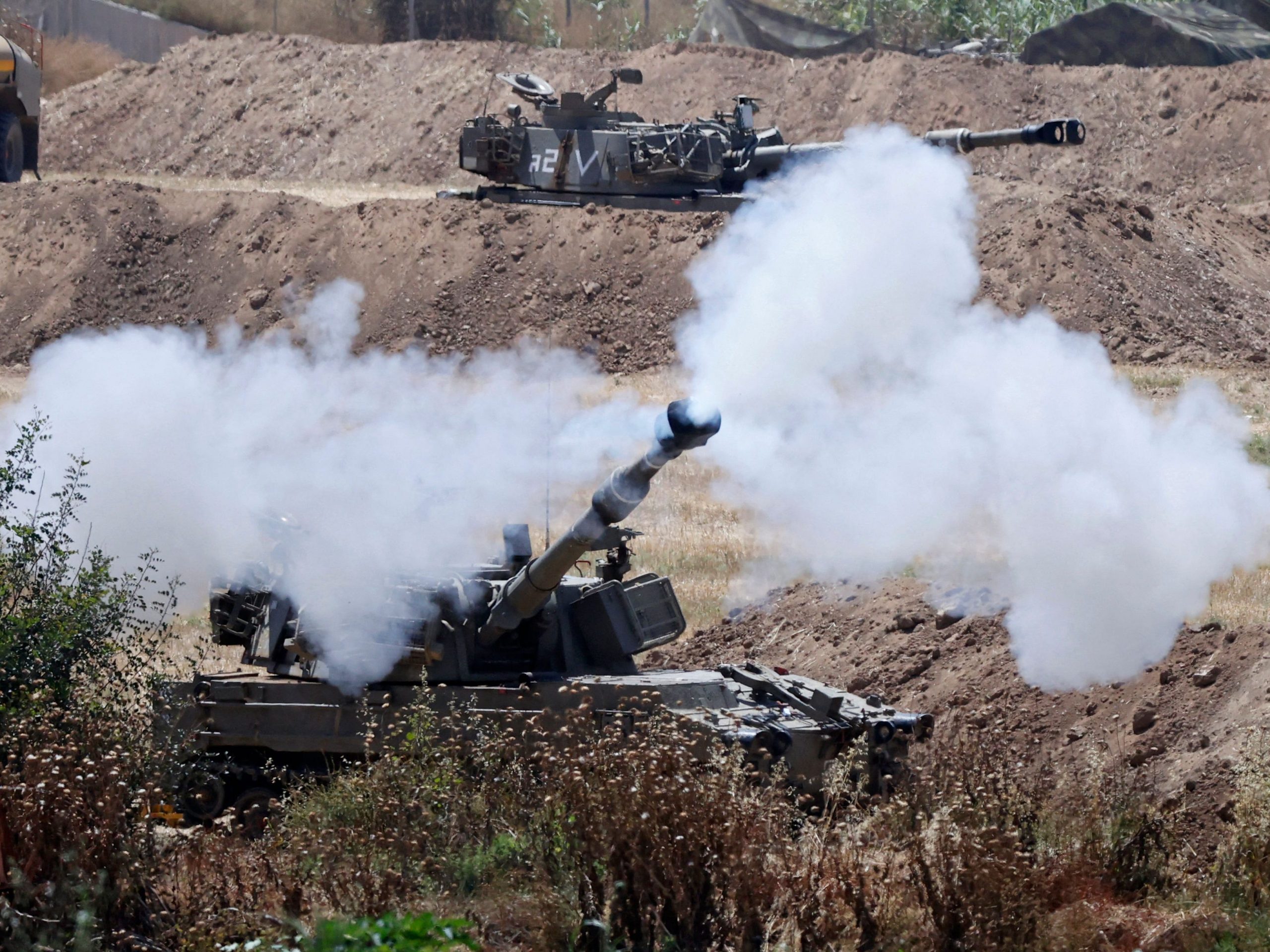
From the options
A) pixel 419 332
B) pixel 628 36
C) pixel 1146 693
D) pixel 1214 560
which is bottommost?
pixel 1146 693

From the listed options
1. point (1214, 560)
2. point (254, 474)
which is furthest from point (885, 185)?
point (254, 474)

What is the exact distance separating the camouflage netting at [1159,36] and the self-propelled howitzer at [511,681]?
152 ft

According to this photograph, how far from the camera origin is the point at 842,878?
862 centimetres

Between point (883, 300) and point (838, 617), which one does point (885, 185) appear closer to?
point (883, 300)

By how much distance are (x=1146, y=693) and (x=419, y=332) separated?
85.1 ft

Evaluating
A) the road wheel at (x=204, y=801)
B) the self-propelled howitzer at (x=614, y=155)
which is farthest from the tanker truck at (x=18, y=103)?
the road wheel at (x=204, y=801)

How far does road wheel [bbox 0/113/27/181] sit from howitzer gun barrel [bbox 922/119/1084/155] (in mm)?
22438

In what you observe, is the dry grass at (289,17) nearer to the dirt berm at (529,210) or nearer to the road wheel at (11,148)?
the dirt berm at (529,210)

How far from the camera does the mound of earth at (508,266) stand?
114 ft

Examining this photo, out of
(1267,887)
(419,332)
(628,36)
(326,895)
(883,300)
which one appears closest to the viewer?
(326,895)

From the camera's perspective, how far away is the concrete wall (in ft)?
208

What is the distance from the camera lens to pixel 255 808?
12055 mm

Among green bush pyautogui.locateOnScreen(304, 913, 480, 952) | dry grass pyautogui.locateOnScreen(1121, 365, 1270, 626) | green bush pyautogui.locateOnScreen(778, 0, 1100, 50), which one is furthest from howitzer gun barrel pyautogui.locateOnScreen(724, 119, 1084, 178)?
green bush pyautogui.locateOnScreen(778, 0, 1100, 50)

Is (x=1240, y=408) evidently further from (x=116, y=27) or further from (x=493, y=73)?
(x=116, y=27)
